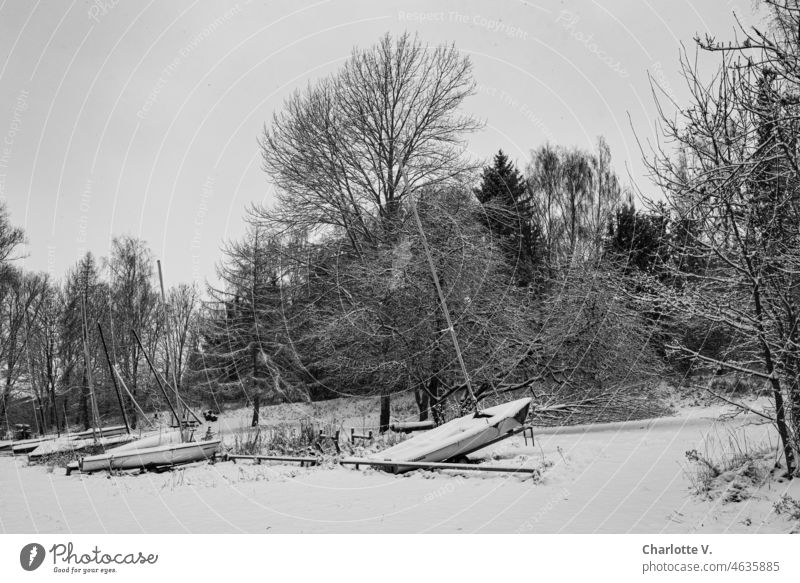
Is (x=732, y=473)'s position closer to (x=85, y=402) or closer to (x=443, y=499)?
(x=443, y=499)

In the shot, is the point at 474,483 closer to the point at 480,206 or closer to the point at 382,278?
the point at 382,278

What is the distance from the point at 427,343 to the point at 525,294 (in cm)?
481

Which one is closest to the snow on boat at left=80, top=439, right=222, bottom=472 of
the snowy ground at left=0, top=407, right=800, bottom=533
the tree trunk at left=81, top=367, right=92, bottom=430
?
the snowy ground at left=0, top=407, right=800, bottom=533

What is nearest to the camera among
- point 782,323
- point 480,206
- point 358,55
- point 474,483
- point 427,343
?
point 782,323

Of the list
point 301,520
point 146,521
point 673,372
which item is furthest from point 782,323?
point 673,372

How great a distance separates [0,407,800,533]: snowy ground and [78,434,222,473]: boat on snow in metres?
1.47

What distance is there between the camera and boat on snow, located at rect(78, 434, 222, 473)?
1268cm

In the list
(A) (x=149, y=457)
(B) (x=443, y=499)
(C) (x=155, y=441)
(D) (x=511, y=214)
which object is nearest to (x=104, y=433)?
(C) (x=155, y=441)

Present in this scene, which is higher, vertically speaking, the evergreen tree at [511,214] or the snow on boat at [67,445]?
the evergreen tree at [511,214]

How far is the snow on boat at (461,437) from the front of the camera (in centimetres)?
904

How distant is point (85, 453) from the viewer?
662 inches

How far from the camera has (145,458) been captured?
12.8 metres

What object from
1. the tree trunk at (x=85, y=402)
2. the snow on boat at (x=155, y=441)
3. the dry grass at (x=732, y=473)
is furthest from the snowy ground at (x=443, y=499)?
the tree trunk at (x=85, y=402)

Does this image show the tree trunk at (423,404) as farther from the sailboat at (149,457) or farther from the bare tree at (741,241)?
the bare tree at (741,241)
